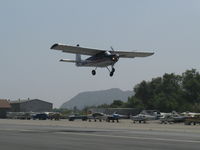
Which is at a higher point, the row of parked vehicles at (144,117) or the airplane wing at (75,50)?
the airplane wing at (75,50)

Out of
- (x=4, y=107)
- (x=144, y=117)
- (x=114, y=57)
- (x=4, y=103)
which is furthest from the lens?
(x=4, y=103)

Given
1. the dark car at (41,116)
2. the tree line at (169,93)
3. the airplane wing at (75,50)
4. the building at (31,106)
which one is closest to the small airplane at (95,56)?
the airplane wing at (75,50)

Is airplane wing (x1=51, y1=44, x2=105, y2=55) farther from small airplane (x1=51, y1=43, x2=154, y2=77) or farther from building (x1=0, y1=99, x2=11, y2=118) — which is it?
building (x1=0, y1=99, x2=11, y2=118)

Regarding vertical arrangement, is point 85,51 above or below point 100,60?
above

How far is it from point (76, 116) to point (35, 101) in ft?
193

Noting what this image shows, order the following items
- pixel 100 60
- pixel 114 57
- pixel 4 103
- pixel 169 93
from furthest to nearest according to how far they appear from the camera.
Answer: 1. pixel 169 93
2. pixel 4 103
3. pixel 100 60
4. pixel 114 57

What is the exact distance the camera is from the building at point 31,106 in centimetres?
13600

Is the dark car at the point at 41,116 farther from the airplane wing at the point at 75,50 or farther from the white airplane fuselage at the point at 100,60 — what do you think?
the airplane wing at the point at 75,50

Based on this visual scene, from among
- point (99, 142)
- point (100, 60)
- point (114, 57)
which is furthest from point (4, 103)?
→ point (99, 142)

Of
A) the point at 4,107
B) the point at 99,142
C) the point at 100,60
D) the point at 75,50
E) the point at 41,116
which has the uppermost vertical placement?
the point at 75,50

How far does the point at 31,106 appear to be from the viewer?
460 feet

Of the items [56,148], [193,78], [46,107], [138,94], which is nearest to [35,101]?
[46,107]

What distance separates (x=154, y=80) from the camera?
14762 centimetres

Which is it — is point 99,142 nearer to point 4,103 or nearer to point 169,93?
point 4,103
